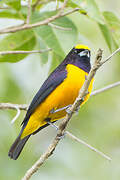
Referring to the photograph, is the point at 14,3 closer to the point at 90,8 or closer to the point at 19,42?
the point at 19,42

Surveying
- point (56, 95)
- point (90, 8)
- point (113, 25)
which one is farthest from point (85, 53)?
point (90, 8)

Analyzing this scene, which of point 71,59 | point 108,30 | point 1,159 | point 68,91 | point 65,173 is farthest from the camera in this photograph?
point 65,173

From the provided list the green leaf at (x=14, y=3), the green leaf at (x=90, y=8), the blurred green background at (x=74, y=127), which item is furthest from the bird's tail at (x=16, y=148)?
the green leaf at (x=90, y=8)

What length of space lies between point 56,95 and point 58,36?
63cm

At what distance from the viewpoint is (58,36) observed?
12.1 feet

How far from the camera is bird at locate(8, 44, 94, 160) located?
3922 millimetres

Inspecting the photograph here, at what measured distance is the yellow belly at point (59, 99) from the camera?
390 centimetres

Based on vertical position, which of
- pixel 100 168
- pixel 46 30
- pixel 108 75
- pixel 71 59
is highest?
pixel 46 30

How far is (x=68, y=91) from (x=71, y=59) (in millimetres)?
710

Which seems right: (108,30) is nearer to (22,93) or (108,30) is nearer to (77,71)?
(77,71)

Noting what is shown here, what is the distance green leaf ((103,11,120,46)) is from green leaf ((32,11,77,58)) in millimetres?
319

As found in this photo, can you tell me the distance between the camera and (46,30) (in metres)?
3.75

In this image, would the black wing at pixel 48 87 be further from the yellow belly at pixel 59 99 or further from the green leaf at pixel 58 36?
the green leaf at pixel 58 36

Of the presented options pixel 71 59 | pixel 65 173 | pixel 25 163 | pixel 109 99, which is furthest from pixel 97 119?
pixel 71 59
